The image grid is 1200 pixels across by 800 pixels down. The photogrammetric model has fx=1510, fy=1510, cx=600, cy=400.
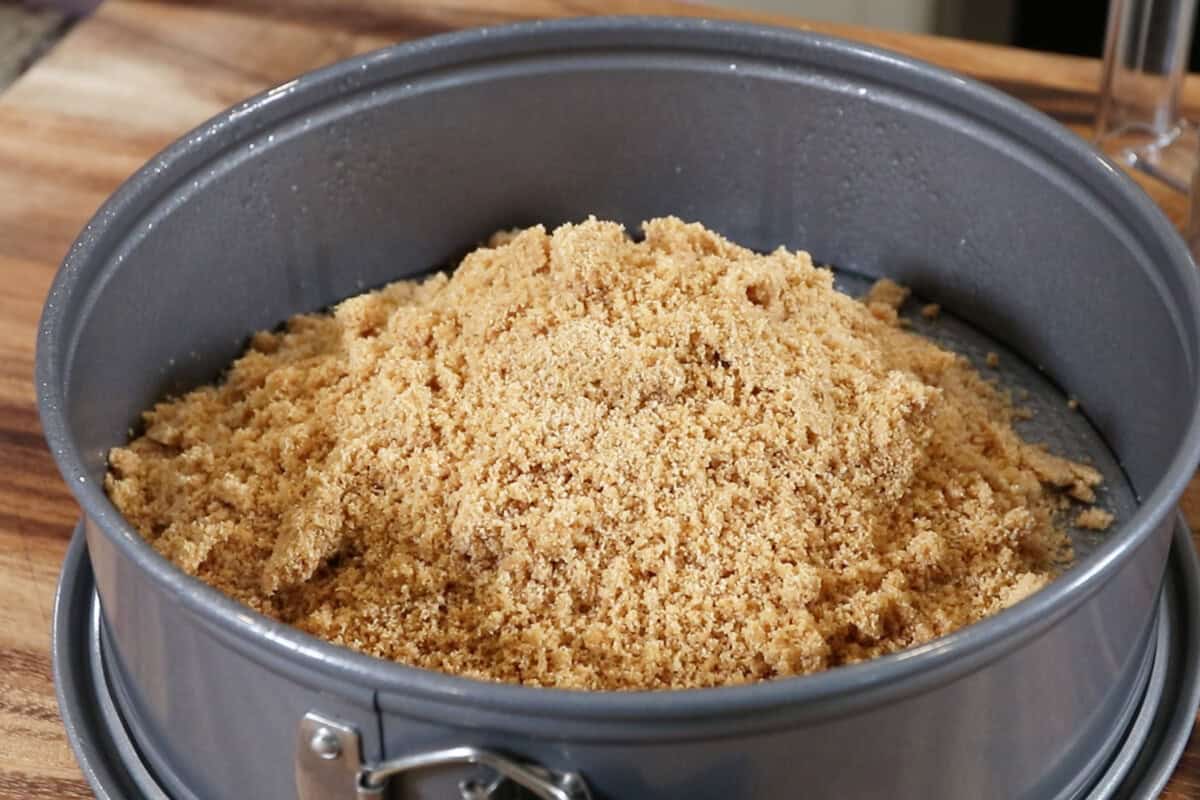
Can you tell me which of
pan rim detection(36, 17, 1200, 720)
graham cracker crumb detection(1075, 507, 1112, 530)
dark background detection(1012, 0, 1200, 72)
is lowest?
graham cracker crumb detection(1075, 507, 1112, 530)

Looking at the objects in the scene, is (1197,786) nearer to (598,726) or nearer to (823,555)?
(823,555)

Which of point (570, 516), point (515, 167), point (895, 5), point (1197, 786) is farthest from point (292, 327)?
point (895, 5)

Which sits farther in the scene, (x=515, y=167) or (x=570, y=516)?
(x=515, y=167)

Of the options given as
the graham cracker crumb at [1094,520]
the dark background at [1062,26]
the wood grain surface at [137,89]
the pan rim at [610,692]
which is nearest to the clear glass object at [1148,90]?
the wood grain surface at [137,89]

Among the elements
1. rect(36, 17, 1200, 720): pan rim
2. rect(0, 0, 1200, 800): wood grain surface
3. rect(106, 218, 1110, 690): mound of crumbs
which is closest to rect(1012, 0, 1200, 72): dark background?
rect(0, 0, 1200, 800): wood grain surface

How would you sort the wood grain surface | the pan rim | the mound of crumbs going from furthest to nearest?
the wood grain surface → the mound of crumbs → the pan rim

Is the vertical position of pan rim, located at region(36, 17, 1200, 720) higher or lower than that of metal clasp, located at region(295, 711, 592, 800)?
higher

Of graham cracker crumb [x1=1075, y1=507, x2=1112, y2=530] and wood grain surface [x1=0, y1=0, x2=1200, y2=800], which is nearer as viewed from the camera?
graham cracker crumb [x1=1075, y1=507, x2=1112, y2=530]

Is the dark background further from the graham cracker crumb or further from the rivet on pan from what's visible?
the rivet on pan
